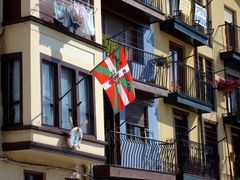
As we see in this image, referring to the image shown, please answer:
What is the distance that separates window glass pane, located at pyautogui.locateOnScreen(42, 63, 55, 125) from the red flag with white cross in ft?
3.89

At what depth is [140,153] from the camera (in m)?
22.9

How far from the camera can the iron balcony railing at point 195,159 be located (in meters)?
25.8

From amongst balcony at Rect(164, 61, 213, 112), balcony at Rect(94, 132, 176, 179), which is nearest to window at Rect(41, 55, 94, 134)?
balcony at Rect(94, 132, 176, 179)

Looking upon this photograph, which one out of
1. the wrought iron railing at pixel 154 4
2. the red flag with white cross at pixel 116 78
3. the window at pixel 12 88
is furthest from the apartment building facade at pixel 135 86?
the red flag with white cross at pixel 116 78

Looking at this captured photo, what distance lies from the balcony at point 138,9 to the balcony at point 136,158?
171 inches


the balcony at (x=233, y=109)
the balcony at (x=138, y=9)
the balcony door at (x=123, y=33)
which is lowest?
the balcony at (x=233, y=109)

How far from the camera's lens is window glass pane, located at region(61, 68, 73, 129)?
1881 centimetres

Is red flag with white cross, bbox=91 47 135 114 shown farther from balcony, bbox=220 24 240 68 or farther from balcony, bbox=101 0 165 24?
balcony, bbox=220 24 240 68

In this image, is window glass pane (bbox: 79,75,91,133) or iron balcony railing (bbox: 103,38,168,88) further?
iron balcony railing (bbox: 103,38,168,88)

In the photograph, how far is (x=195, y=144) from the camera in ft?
88.0

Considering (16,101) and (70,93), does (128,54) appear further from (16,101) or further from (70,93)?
(16,101)

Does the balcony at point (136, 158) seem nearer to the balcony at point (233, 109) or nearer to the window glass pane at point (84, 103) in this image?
the window glass pane at point (84, 103)

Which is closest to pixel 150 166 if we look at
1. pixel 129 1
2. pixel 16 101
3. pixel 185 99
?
pixel 185 99

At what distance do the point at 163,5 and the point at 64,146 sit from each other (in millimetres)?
10357
